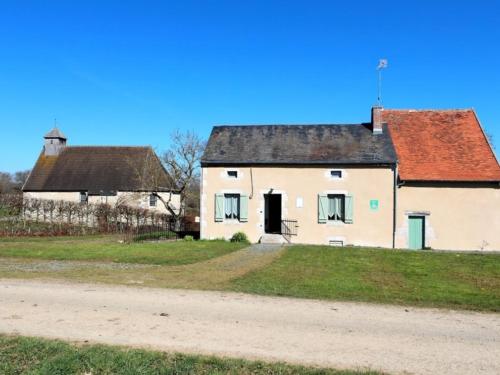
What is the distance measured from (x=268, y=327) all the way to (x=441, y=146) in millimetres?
18805

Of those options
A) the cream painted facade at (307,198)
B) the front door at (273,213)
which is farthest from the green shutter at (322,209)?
the front door at (273,213)

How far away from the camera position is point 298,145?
22.2 m

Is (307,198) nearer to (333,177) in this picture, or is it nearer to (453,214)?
(333,177)

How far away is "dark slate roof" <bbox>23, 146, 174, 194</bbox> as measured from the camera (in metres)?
34.3

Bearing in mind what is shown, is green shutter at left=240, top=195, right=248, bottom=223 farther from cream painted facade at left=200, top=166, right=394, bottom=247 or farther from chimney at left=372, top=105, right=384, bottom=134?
chimney at left=372, top=105, right=384, bottom=134

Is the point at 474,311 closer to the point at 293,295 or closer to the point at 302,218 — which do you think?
the point at 293,295

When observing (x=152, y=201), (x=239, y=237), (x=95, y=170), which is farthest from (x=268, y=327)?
(x=95, y=170)

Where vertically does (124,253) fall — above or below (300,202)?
below

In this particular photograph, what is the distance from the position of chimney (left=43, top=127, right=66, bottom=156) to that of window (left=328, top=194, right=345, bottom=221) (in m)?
26.5

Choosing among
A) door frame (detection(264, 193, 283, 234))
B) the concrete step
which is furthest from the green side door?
door frame (detection(264, 193, 283, 234))

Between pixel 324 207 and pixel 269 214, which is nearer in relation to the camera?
pixel 324 207

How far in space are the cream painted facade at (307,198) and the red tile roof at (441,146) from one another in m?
1.81

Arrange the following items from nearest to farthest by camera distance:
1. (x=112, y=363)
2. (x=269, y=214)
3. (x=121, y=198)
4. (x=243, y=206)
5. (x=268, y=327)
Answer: (x=112, y=363) < (x=268, y=327) < (x=243, y=206) < (x=269, y=214) < (x=121, y=198)

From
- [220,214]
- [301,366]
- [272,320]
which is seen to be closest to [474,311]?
[272,320]
